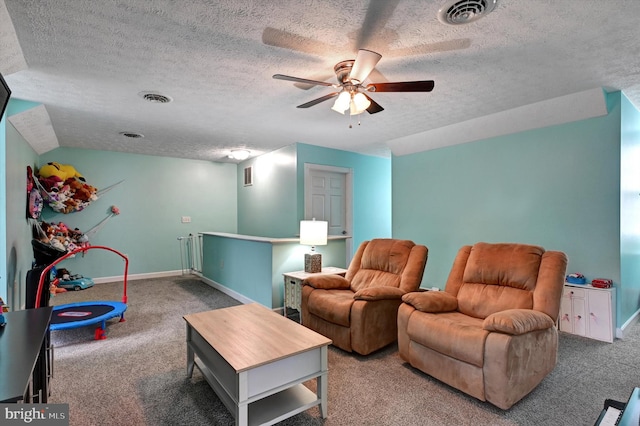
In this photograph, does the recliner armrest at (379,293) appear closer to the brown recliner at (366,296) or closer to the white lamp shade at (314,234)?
the brown recliner at (366,296)

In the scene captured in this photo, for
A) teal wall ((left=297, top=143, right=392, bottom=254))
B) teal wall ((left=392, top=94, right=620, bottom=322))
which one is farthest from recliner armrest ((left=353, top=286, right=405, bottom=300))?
teal wall ((left=297, top=143, right=392, bottom=254))

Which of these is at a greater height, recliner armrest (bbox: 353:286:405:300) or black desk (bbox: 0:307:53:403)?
black desk (bbox: 0:307:53:403)

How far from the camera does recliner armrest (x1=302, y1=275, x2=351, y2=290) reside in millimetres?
3205

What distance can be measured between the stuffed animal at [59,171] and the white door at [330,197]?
154 inches

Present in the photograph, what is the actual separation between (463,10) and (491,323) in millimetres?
1909

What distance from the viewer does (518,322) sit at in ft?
6.41

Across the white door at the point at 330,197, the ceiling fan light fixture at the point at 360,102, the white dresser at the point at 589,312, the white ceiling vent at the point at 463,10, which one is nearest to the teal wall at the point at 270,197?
the white door at the point at 330,197

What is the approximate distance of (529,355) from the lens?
Answer: 6.69 ft

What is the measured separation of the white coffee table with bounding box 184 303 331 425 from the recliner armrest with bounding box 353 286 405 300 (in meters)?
0.73

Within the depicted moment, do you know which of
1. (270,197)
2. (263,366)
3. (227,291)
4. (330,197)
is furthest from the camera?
(270,197)

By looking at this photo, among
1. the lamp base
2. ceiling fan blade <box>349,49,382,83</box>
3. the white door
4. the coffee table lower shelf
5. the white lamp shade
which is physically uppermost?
ceiling fan blade <box>349,49,382,83</box>

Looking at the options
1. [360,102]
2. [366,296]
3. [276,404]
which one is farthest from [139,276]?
[360,102]

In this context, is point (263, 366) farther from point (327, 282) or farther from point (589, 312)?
point (589, 312)

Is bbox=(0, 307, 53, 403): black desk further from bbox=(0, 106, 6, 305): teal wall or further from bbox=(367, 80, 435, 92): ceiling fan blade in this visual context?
bbox=(367, 80, 435, 92): ceiling fan blade
